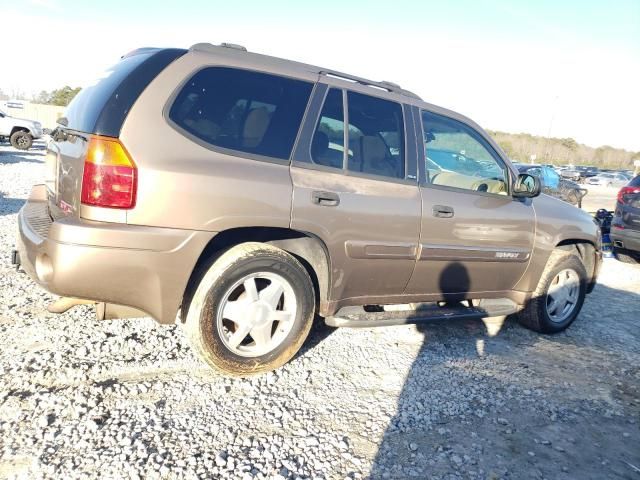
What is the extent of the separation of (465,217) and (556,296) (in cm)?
156

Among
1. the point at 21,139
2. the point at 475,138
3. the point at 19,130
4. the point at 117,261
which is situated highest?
the point at 475,138

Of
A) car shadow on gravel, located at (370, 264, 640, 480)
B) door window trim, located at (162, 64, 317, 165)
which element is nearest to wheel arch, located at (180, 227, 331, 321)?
door window trim, located at (162, 64, 317, 165)

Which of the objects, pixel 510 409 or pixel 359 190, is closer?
pixel 510 409

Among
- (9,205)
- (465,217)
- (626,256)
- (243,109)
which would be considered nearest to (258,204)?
(243,109)

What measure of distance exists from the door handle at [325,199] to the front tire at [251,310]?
390 mm

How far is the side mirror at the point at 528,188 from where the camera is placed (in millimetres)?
3867

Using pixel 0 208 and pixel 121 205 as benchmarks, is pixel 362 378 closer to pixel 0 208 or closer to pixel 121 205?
pixel 121 205

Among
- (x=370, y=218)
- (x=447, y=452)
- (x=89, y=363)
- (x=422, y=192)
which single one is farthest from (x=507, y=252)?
(x=89, y=363)

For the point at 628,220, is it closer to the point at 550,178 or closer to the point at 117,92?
the point at 117,92

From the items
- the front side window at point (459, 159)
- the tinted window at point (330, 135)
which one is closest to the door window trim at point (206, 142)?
the tinted window at point (330, 135)

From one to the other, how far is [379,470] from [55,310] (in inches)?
82.2

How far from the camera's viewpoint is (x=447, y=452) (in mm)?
2393

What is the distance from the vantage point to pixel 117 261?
2414 mm

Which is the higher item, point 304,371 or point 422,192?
point 422,192
